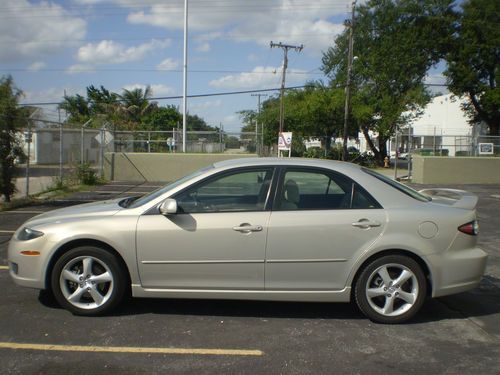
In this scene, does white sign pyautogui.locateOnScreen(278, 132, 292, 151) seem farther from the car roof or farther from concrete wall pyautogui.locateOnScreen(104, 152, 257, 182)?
the car roof

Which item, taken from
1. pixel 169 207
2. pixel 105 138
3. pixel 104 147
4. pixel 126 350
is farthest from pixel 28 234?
pixel 104 147

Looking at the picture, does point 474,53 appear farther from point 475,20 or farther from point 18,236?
point 18,236

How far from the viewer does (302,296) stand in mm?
4691

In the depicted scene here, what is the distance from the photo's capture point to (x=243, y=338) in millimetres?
4371

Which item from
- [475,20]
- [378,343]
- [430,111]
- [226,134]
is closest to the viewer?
[378,343]

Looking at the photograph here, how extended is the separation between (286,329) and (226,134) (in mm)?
21113

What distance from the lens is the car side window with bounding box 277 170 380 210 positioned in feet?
15.7

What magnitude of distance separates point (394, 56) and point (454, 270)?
38293 millimetres

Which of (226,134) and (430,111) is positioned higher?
(430,111)

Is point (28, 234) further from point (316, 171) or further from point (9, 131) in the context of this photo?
point (9, 131)

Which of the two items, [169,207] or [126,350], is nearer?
[126,350]

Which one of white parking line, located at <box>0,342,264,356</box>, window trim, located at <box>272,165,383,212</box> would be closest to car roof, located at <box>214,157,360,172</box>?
window trim, located at <box>272,165,383,212</box>

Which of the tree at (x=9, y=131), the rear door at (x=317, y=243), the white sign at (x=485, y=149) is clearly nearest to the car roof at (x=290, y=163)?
the rear door at (x=317, y=243)

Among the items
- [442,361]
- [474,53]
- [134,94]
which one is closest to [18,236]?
[442,361]
